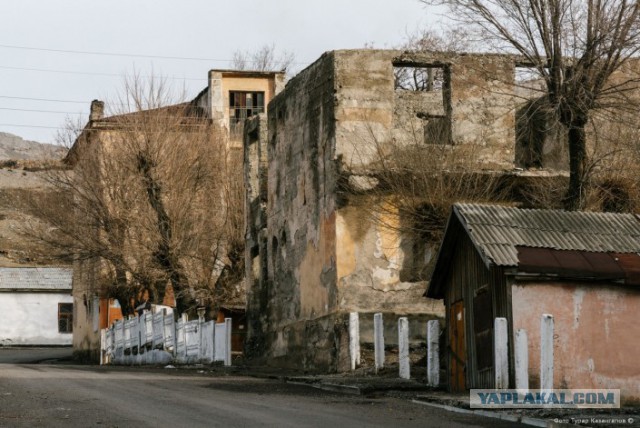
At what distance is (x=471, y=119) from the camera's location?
28.0 meters

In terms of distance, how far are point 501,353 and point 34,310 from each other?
5205 centimetres

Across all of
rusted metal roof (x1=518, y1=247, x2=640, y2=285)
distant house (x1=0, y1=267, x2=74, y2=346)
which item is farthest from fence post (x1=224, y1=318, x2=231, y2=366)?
distant house (x1=0, y1=267, x2=74, y2=346)

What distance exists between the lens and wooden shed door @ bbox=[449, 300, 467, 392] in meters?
18.8

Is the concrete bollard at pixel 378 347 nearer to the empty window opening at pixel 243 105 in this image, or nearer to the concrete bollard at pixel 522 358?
the concrete bollard at pixel 522 358

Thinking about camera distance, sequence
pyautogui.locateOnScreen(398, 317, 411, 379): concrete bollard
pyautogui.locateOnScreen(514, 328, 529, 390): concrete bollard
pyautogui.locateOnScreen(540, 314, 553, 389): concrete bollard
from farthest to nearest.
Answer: pyautogui.locateOnScreen(398, 317, 411, 379): concrete bollard, pyautogui.locateOnScreen(514, 328, 529, 390): concrete bollard, pyautogui.locateOnScreen(540, 314, 553, 389): concrete bollard

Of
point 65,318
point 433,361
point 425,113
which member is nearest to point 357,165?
point 425,113

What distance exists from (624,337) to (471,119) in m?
11.8

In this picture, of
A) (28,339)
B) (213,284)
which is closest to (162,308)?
(213,284)

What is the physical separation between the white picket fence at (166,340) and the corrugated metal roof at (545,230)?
45.6 ft

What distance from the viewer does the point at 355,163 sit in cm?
2677

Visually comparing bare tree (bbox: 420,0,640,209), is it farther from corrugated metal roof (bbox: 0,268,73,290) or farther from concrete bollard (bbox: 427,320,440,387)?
corrugated metal roof (bbox: 0,268,73,290)

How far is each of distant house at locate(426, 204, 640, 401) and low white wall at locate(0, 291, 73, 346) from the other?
165 feet

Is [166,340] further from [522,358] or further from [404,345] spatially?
[522,358]

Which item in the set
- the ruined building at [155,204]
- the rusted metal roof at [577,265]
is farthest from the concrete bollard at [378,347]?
the ruined building at [155,204]
